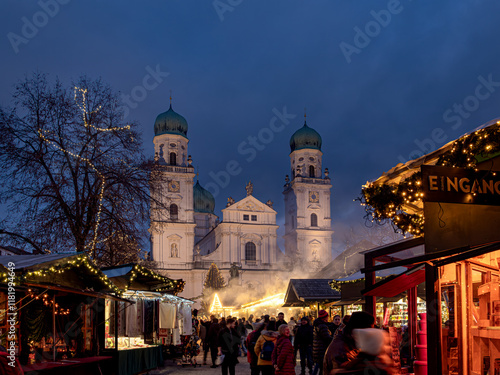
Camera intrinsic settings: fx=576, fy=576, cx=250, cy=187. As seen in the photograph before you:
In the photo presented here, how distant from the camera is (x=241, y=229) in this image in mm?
71938

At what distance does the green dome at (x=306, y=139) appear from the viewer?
8069 centimetres

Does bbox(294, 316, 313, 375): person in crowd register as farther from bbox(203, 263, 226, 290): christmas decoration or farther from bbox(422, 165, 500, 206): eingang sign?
bbox(203, 263, 226, 290): christmas decoration

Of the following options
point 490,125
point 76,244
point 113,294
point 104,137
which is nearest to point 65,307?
point 113,294

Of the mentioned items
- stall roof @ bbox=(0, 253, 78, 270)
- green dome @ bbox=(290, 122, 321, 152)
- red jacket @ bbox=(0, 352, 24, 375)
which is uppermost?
green dome @ bbox=(290, 122, 321, 152)

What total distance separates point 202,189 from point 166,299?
7239cm

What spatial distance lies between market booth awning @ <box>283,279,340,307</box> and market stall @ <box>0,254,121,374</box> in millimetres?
11791

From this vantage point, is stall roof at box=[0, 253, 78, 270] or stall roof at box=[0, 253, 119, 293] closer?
stall roof at box=[0, 253, 119, 293]

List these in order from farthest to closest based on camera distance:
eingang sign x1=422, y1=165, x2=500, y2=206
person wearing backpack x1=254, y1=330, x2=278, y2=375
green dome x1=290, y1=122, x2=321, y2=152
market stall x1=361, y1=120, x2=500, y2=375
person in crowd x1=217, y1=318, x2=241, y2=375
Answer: green dome x1=290, y1=122, x2=321, y2=152 → person in crowd x1=217, y1=318, x2=241, y2=375 → person wearing backpack x1=254, y1=330, x2=278, y2=375 → market stall x1=361, y1=120, x2=500, y2=375 → eingang sign x1=422, y1=165, x2=500, y2=206

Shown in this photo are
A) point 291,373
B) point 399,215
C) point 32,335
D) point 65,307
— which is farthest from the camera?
point 65,307

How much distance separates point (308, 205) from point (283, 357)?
67.5 m

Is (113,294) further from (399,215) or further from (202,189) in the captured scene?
(202,189)

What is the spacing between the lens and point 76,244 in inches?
698

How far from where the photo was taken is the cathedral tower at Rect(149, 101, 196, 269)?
225 feet

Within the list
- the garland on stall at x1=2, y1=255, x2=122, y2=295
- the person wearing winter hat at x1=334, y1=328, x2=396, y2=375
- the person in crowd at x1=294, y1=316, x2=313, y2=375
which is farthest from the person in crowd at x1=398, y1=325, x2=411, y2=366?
the person wearing winter hat at x1=334, y1=328, x2=396, y2=375
